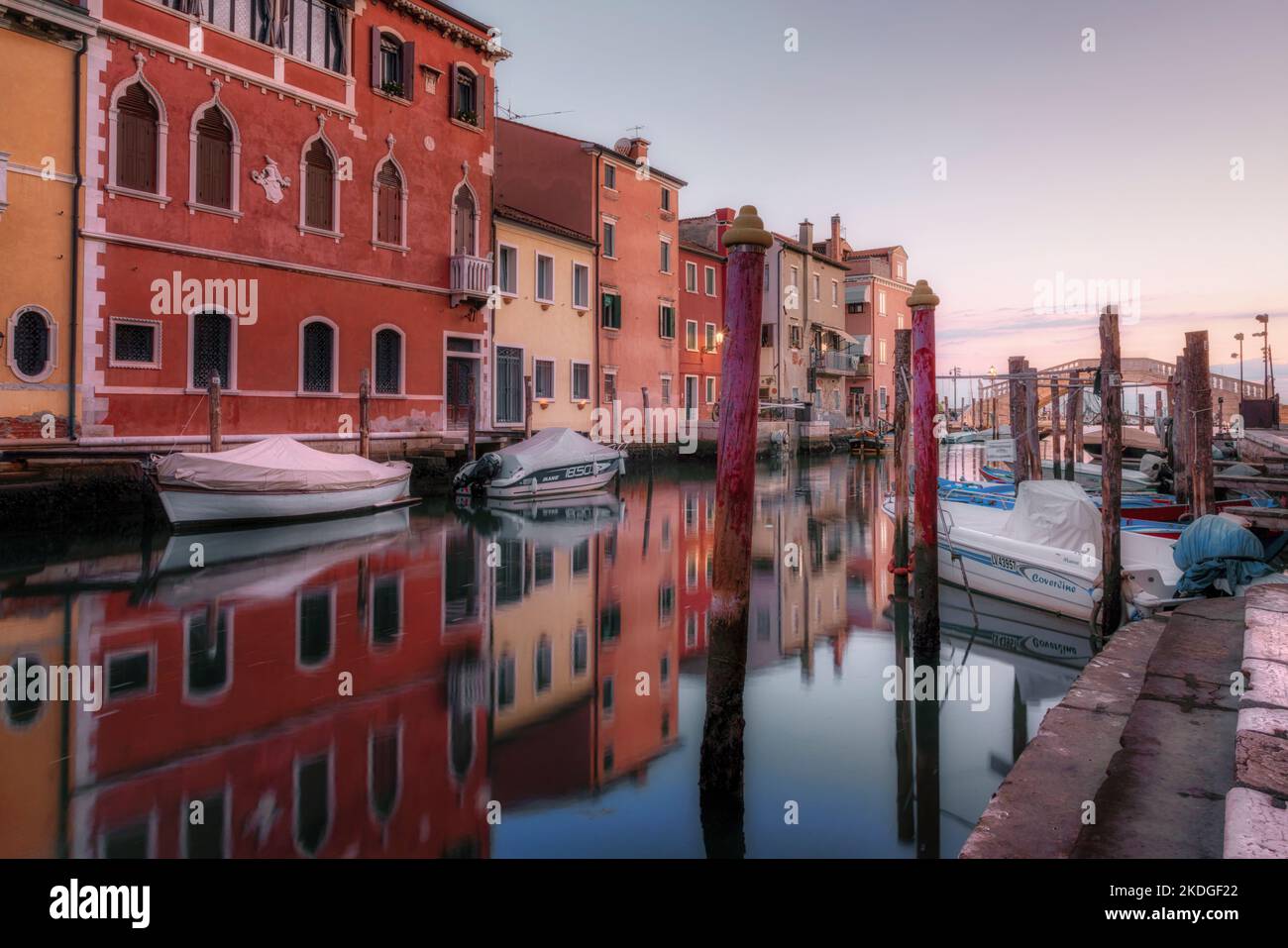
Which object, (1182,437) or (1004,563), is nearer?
(1004,563)

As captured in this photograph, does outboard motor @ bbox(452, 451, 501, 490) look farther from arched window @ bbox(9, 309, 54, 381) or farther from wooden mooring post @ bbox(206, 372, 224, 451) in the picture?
arched window @ bbox(9, 309, 54, 381)

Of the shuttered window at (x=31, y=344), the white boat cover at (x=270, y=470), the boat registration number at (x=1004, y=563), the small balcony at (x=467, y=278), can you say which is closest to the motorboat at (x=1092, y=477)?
the boat registration number at (x=1004, y=563)

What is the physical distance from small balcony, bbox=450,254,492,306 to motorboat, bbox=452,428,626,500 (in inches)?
165

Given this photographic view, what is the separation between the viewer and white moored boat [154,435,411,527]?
14.0m

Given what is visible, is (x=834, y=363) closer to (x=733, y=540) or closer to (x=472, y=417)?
(x=472, y=417)

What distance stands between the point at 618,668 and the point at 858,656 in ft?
7.93

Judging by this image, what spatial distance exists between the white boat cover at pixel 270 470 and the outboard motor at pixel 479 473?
3.23 metres

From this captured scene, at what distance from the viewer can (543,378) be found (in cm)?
2708

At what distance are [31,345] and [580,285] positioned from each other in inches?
671

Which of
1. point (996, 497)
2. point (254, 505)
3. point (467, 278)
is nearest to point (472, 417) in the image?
point (467, 278)

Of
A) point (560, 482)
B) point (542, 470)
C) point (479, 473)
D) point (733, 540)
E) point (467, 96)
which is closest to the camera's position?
point (733, 540)

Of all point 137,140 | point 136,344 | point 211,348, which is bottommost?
point 136,344

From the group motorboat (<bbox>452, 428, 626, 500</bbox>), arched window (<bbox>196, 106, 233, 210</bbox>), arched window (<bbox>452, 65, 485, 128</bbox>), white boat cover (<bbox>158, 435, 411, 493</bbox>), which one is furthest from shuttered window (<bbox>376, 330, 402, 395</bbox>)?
arched window (<bbox>452, 65, 485, 128</bbox>)
